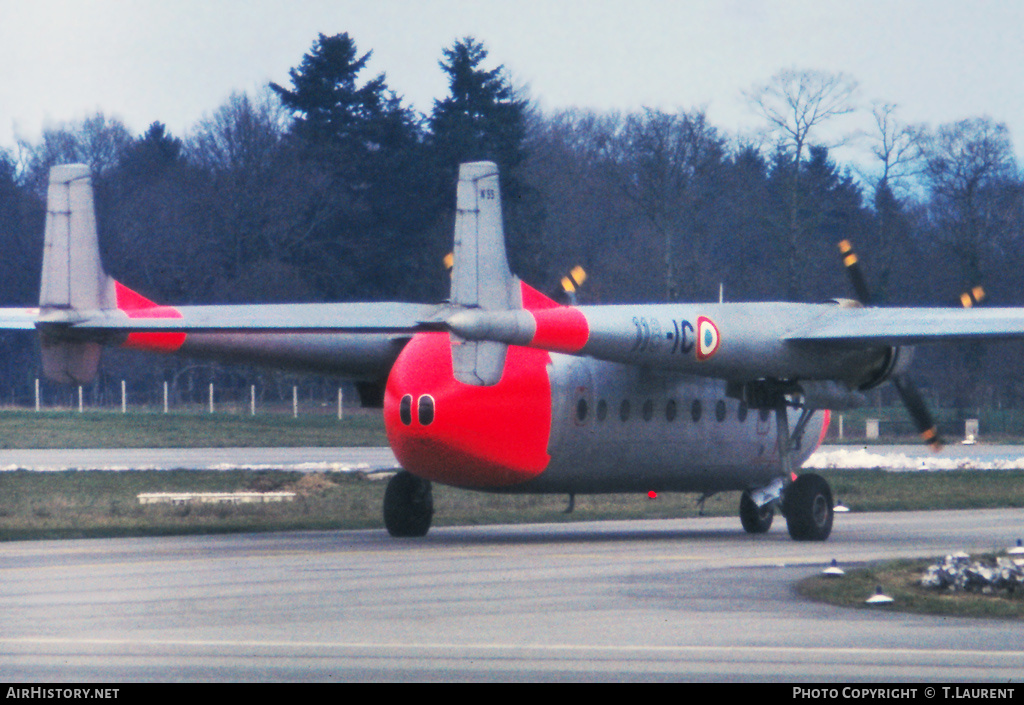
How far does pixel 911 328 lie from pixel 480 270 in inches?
302

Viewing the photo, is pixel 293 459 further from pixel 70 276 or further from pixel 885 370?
pixel 70 276

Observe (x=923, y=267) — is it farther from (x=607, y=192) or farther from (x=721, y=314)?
(x=721, y=314)

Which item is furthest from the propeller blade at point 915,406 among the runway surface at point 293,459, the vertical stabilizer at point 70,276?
the runway surface at point 293,459

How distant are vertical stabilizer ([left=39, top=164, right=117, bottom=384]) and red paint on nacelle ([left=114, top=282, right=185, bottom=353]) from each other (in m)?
0.59

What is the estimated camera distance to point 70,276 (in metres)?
19.6

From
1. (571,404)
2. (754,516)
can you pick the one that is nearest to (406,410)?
(571,404)

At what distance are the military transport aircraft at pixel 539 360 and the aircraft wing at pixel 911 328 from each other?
0.15 ft

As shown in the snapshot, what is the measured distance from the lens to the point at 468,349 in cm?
1900

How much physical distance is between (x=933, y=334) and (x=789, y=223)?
2143 centimetres

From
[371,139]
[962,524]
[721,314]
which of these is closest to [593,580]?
[721,314]

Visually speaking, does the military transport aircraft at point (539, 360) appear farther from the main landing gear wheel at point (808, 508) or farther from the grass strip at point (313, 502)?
the grass strip at point (313, 502)

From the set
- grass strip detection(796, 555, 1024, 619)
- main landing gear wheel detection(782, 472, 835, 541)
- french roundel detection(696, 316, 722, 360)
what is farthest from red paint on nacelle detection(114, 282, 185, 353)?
main landing gear wheel detection(782, 472, 835, 541)

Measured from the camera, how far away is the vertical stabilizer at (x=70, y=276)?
63.1ft

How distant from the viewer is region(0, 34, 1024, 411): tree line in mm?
46531
